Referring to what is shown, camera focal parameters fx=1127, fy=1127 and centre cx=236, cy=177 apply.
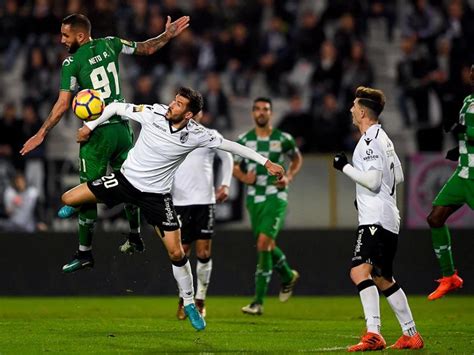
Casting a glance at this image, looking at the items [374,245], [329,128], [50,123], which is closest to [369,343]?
[374,245]

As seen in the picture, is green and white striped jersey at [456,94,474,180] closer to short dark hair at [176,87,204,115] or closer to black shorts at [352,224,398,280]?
black shorts at [352,224,398,280]

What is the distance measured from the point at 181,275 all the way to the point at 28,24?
1212cm

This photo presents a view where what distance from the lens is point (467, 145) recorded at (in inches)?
470

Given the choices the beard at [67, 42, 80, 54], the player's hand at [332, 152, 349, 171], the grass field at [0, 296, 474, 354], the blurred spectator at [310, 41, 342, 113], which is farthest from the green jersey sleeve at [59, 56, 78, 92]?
the blurred spectator at [310, 41, 342, 113]

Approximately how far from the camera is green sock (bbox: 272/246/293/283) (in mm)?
14688

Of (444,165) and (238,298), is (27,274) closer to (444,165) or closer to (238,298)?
(238,298)

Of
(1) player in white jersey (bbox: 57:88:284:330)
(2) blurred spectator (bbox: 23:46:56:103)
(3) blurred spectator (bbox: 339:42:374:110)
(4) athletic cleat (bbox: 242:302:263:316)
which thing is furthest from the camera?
(2) blurred spectator (bbox: 23:46:56:103)

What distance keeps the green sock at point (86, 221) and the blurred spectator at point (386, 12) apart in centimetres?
1166

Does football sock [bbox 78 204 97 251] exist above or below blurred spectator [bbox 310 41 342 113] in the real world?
below

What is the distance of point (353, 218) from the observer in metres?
17.3

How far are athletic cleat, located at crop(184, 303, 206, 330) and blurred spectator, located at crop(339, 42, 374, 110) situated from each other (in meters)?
9.56

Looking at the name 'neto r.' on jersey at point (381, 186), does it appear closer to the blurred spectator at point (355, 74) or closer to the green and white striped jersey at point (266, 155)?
the green and white striped jersey at point (266, 155)

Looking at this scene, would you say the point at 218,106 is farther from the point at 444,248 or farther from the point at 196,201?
the point at 444,248

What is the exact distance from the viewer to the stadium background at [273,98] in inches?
659
